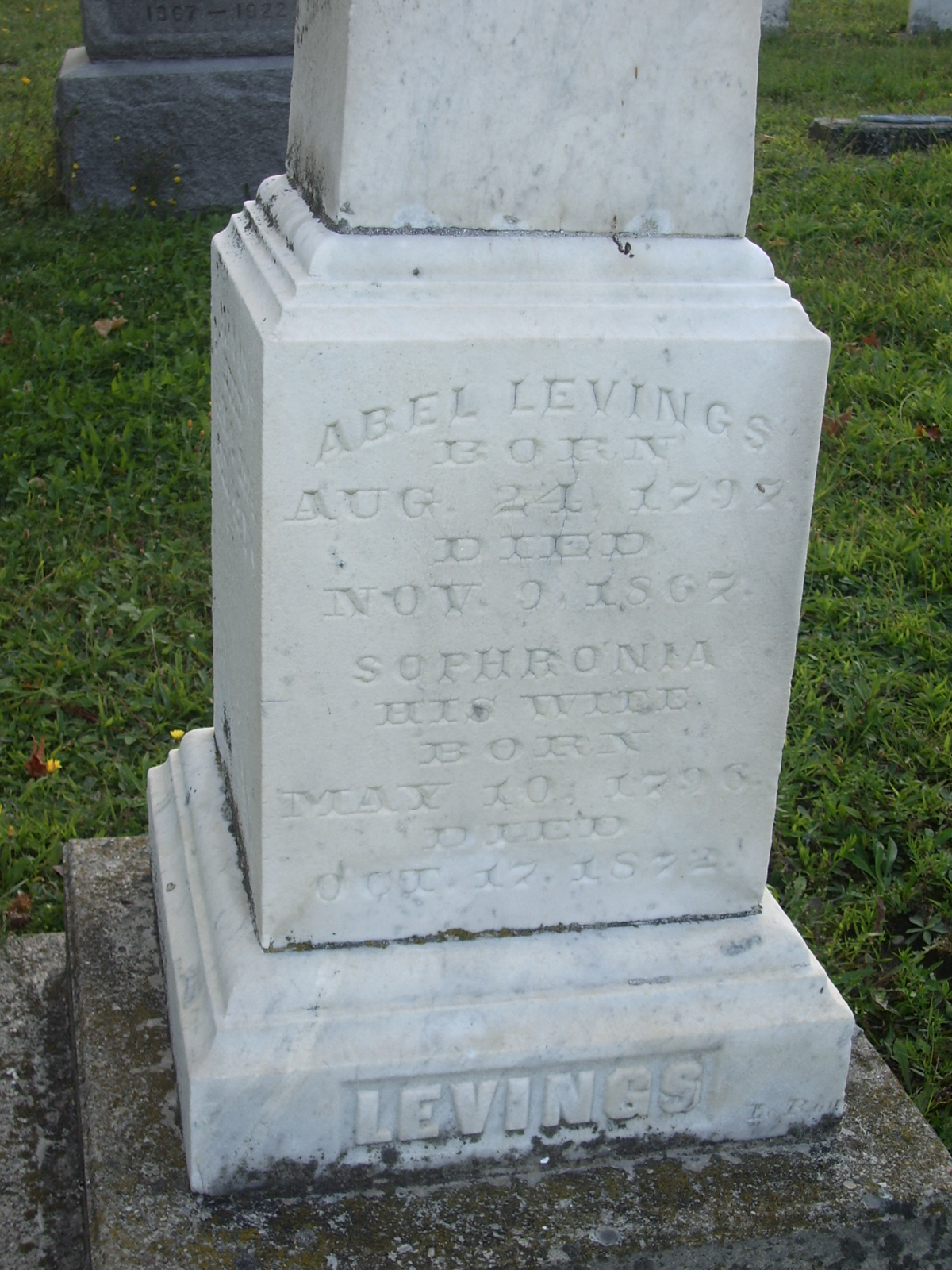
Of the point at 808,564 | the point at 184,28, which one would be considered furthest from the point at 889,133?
the point at 808,564

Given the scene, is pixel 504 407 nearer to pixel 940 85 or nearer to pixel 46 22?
pixel 940 85

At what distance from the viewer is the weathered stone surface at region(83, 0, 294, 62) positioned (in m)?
5.75

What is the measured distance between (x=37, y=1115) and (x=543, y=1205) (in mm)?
771

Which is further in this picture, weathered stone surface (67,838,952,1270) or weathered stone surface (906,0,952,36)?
weathered stone surface (906,0,952,36)

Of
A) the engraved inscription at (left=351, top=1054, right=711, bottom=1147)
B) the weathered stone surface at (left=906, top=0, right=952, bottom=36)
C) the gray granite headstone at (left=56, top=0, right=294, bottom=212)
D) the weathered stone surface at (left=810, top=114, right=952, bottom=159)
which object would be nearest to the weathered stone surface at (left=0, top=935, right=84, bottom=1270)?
the engraved inscription at (left=351, top=1054, right=711, bottom=1147)

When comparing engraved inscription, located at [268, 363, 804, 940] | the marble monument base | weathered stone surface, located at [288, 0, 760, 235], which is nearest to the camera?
weathered stone surface, located at [288, 0, 760, 235]

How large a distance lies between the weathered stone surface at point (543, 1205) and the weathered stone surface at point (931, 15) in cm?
1019

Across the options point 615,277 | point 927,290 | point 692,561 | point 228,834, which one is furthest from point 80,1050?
point 927,290

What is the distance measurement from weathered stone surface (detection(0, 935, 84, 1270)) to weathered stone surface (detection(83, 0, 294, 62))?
14.8 ft

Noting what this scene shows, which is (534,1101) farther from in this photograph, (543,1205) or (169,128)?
(169,128)

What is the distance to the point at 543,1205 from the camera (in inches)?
72.0

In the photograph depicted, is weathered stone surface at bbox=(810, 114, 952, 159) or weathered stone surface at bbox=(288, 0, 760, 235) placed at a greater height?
weathered stone surface at bbox=(288, 0, 760, 235)

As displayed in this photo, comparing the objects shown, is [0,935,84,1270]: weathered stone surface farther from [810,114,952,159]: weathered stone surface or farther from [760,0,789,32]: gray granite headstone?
[760,0,789,32]: gray granite headstone

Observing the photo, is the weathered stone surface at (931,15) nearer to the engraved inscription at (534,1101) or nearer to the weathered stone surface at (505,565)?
the weathered stone surface at (505,565)
